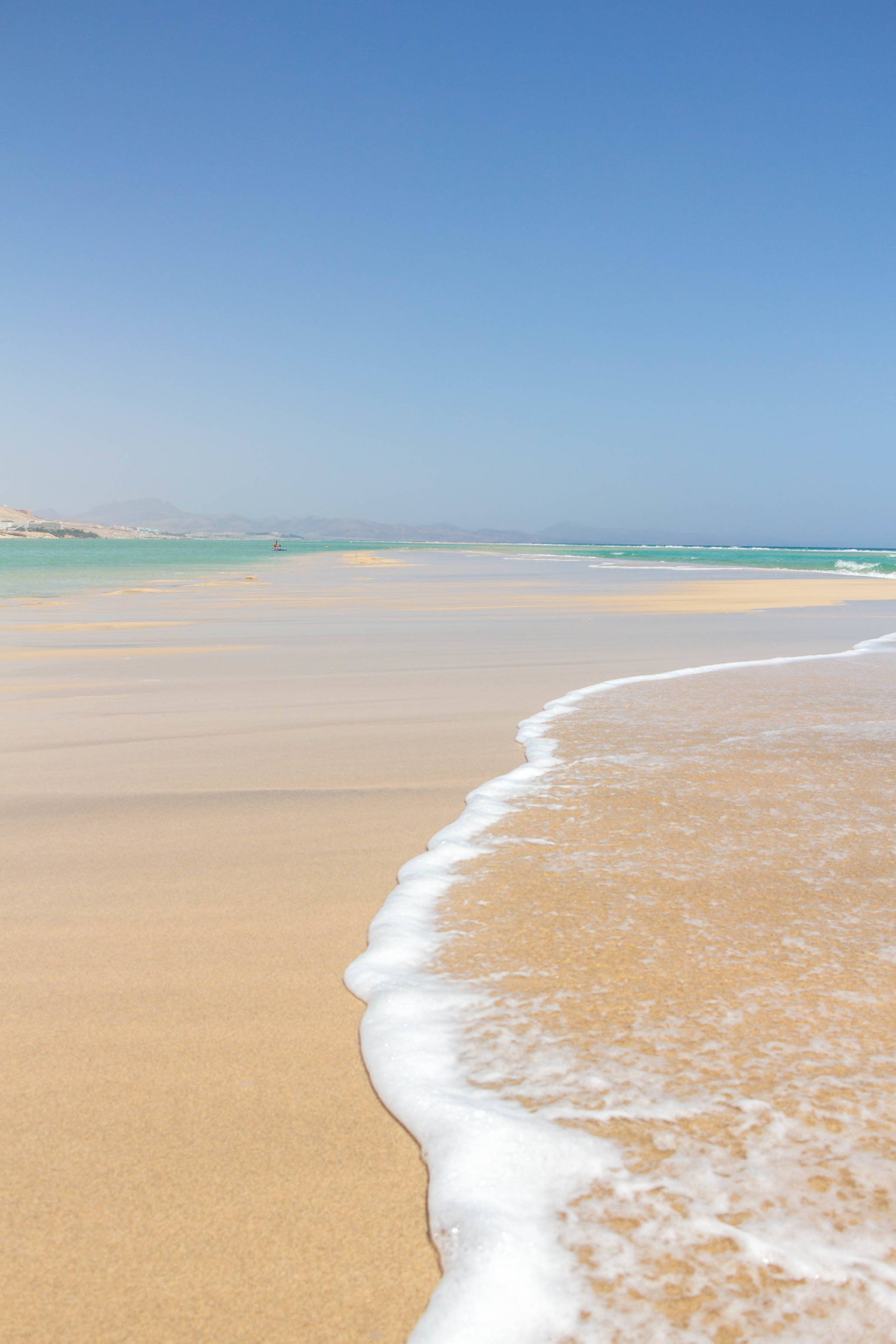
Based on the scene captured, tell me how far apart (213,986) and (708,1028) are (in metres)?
1.22

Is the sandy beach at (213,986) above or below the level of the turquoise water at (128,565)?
below

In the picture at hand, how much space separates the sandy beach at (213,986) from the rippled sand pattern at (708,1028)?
0.34 m

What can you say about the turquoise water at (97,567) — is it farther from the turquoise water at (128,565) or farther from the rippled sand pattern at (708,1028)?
the rippled sand pattern at (708,1028)

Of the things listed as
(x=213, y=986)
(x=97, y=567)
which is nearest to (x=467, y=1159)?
(x=213, y=986)

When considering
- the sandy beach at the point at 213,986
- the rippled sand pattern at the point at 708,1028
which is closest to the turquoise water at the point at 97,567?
the sandy beach at the point at 213,986

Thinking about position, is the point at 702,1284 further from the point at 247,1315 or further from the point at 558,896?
the point at 558,896

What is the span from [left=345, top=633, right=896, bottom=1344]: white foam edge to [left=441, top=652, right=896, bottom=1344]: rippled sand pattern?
0.04 metres

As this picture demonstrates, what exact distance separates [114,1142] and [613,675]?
605 cm

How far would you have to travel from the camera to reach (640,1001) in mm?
2070

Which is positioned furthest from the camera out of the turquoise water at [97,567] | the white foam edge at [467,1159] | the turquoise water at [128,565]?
the turquoise water at [128,565]

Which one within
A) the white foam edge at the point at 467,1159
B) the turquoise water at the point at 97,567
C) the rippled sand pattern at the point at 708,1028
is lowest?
the white foam edge at the point at 467,1159

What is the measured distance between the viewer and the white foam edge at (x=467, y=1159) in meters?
1.30

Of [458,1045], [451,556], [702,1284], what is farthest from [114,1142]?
[451,556]

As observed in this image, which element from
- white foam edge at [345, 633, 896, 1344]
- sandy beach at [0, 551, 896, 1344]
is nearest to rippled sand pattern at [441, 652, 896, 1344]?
white foam edge at [345, 633, 896, 1344]
